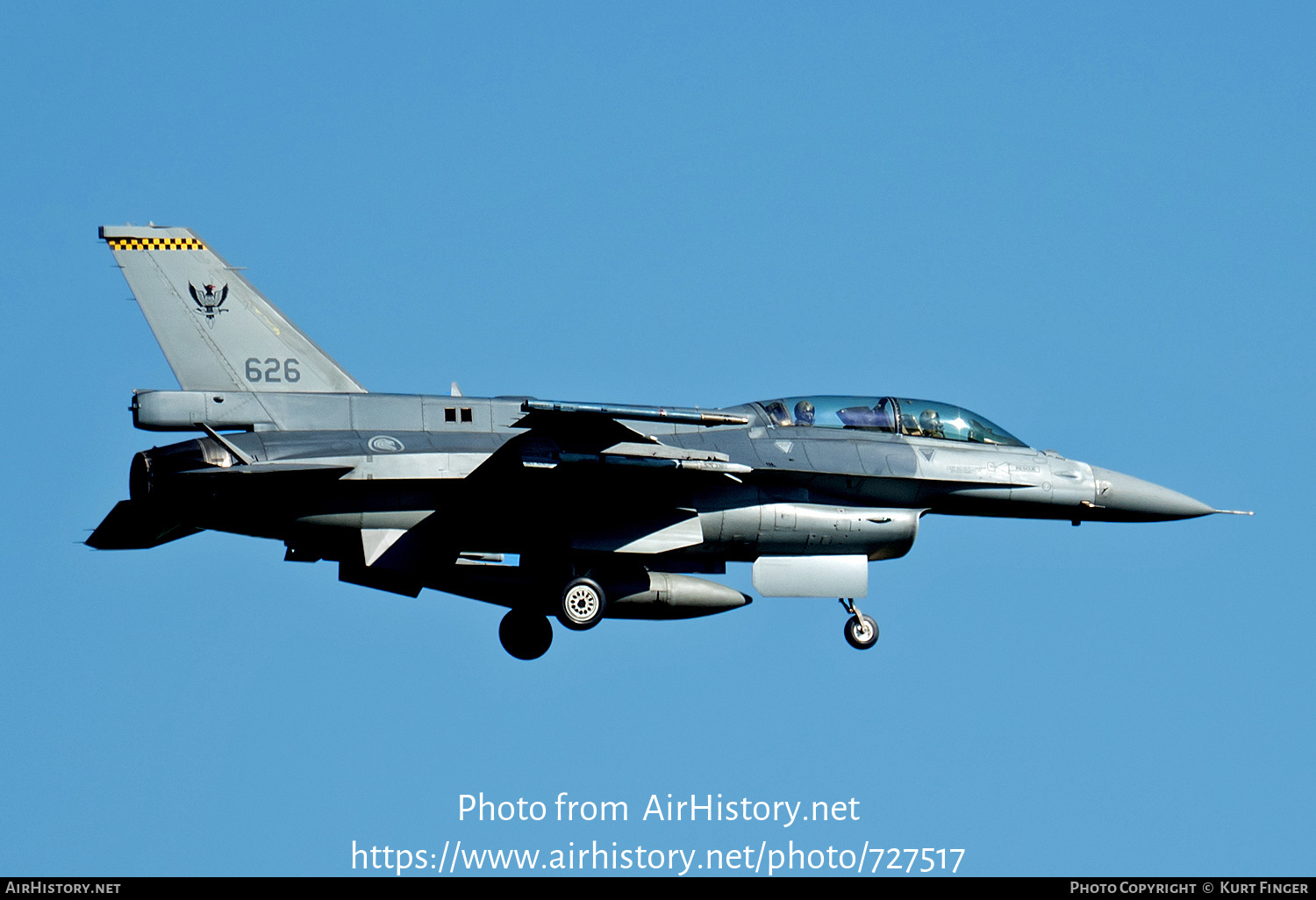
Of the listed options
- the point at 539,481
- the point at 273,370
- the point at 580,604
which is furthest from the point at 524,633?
the point at 273,370

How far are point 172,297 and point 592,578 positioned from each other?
19.6ft

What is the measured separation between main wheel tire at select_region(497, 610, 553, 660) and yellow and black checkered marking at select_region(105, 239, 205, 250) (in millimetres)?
6156

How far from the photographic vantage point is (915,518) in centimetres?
2314

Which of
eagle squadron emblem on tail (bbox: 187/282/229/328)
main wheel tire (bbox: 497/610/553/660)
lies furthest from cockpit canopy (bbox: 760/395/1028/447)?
eagle squadron emblem on tail (bbox: 187/282/229/328)

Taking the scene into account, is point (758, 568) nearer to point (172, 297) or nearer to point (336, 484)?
point (336, 484)

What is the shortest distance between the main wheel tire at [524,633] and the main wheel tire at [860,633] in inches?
153

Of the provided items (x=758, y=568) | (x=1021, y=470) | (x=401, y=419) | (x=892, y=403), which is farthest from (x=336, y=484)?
(x=1021, y=470)

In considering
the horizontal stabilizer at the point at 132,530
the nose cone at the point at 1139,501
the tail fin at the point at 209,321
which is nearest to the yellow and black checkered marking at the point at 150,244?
the tail fin at the point at 209,321

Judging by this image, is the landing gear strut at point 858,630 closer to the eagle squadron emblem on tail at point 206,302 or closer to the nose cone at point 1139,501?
the nose cone at point 1139,501

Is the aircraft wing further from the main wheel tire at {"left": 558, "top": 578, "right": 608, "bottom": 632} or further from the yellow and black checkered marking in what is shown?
the yellow and black checkered marking

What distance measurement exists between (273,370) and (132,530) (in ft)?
8.02

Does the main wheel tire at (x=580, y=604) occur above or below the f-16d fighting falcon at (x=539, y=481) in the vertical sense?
below

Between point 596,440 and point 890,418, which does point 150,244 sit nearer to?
point 596,440

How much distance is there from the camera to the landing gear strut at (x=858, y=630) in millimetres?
23141
